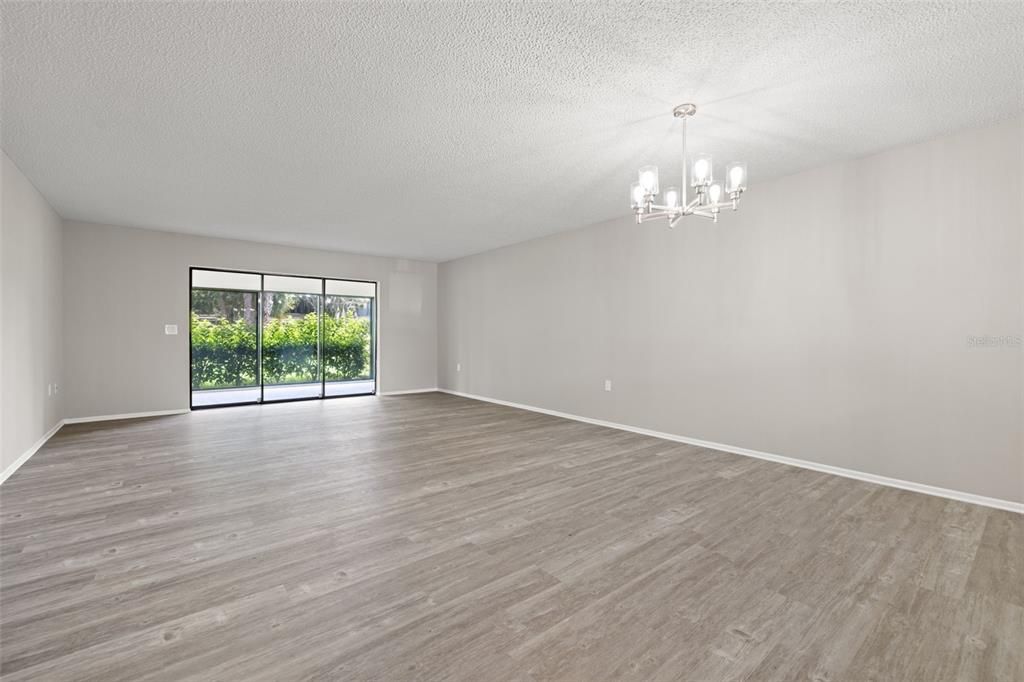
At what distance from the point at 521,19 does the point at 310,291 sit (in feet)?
21.9

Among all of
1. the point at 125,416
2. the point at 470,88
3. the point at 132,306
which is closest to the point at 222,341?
the point at 132,306

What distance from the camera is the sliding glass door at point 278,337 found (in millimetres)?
6719

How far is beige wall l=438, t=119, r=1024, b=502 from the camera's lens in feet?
9.98

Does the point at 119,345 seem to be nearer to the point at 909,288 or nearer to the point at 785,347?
the point at 785,347

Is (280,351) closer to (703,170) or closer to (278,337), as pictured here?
(278,337)

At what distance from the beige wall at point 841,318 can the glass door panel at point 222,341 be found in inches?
210

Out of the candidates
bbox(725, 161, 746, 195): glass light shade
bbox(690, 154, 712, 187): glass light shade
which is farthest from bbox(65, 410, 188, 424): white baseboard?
bbox(725, 161, 746, 195): glass light shade

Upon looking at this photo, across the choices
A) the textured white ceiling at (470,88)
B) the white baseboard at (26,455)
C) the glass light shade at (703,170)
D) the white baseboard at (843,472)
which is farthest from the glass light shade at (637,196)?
the white baseboard at (26,455)

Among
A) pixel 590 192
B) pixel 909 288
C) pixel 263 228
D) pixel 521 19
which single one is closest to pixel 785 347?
pixel 909 288

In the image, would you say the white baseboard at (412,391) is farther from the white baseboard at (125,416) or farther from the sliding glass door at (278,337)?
the white baseboard at (125,416)

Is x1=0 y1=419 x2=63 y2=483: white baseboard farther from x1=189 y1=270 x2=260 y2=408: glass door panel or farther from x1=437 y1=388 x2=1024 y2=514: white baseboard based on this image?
x1=437 y1=388 x2=1024 y2=514: white baseboard

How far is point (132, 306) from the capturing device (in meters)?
6.01

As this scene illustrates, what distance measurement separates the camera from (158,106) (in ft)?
9.09

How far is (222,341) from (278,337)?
2.59 feet
